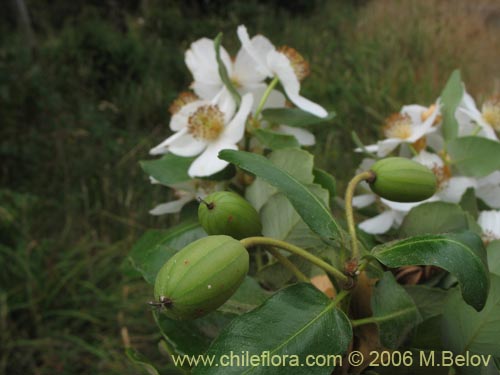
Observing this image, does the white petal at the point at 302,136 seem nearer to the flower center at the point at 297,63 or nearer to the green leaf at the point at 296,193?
the flower center at the point at 297,63

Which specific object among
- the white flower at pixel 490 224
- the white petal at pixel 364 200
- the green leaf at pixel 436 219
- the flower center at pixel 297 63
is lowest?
the white petal at pixel 364 200

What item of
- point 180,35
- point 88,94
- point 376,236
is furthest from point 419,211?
point 180,35

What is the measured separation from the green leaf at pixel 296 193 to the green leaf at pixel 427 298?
95 millimetres

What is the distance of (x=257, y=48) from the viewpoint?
0.58 m

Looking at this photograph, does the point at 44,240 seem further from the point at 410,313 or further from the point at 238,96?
the point at 410,313

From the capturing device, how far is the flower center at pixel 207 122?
55 centimetres

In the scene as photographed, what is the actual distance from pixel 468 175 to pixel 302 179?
0.67 ft

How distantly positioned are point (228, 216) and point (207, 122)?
18cm

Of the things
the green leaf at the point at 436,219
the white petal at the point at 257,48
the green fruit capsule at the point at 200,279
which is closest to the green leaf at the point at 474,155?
the green leaf at the point at 436,219

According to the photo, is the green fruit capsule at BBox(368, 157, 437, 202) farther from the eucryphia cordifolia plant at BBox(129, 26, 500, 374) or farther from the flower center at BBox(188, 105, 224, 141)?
the flower center at BBox(188, 105, 224, 141)

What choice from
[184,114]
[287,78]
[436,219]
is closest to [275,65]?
[287,78]

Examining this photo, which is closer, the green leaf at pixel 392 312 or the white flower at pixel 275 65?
the green leaf at pixel 392 312

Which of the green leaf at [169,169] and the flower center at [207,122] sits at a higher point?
the flower center at [207,122]

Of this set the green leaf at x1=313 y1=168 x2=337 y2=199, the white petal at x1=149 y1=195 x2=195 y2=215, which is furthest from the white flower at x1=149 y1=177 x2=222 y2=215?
the green leaf at x1=313 y1=168 x2=337 y2=199
